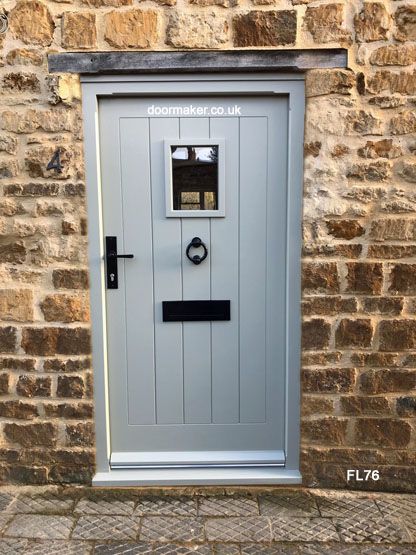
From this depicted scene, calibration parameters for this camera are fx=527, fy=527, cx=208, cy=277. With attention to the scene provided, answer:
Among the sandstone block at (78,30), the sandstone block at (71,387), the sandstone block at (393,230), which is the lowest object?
the sandstone block at (71,387)

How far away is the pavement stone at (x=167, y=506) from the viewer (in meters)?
3.04

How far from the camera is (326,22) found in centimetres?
291

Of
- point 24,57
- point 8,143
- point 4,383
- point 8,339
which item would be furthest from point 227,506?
point 24,57

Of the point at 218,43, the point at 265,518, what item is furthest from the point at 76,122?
the point at 265,518

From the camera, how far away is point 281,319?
10.8 ft

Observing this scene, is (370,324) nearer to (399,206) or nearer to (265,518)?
(399,206)

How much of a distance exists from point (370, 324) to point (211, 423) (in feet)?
3.89

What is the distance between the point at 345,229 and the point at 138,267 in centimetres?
126

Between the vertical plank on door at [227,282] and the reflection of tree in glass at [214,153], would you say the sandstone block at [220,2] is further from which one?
the reflection of tree in glass at [214,153]

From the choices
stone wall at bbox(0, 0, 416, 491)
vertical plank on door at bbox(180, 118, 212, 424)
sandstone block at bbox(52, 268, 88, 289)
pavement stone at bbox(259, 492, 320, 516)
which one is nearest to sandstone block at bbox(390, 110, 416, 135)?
stone wall at bbox(0, 0, 416, 491)

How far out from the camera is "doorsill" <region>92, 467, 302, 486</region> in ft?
10.7

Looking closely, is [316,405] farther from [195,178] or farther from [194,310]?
[195,178]

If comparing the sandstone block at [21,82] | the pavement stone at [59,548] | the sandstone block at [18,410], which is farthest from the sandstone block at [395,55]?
the pavement stone at [59,548]

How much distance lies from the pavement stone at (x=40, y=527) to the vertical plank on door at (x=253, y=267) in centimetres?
122
